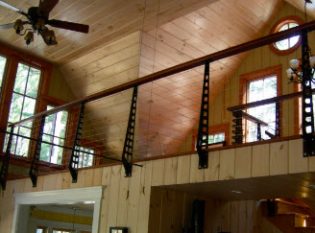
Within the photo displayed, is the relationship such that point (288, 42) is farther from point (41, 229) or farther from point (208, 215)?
point (41, 229)

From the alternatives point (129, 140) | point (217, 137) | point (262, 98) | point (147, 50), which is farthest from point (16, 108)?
point (262, 98)

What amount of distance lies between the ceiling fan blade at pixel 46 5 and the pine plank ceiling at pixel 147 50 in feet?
5.63

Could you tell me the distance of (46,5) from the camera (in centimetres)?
532

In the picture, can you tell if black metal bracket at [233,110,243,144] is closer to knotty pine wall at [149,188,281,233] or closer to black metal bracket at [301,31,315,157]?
knotty pine wall at [149,188,281,233]

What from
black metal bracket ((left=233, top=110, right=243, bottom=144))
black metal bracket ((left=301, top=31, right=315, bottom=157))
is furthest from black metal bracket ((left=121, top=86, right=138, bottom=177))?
black metal bracket ((left=301, top=31, right=315, bottom=157))

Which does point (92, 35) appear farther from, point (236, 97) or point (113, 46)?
point (236, 97)

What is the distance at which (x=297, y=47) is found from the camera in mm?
8672

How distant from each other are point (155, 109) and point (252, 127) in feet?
6.54

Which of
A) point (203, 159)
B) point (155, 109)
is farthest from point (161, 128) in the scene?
point (203, 159)

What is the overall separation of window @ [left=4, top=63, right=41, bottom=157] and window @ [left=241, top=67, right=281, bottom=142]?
4.25 metres

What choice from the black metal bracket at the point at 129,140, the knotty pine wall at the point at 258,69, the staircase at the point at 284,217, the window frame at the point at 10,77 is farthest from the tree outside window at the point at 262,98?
the black metal bracket at the point at 129,140

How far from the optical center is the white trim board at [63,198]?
5.18m

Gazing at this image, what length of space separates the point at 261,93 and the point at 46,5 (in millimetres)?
5234

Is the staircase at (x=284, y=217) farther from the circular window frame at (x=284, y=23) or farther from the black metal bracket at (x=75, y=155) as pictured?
the circular window frame at (x=284, y=23)
